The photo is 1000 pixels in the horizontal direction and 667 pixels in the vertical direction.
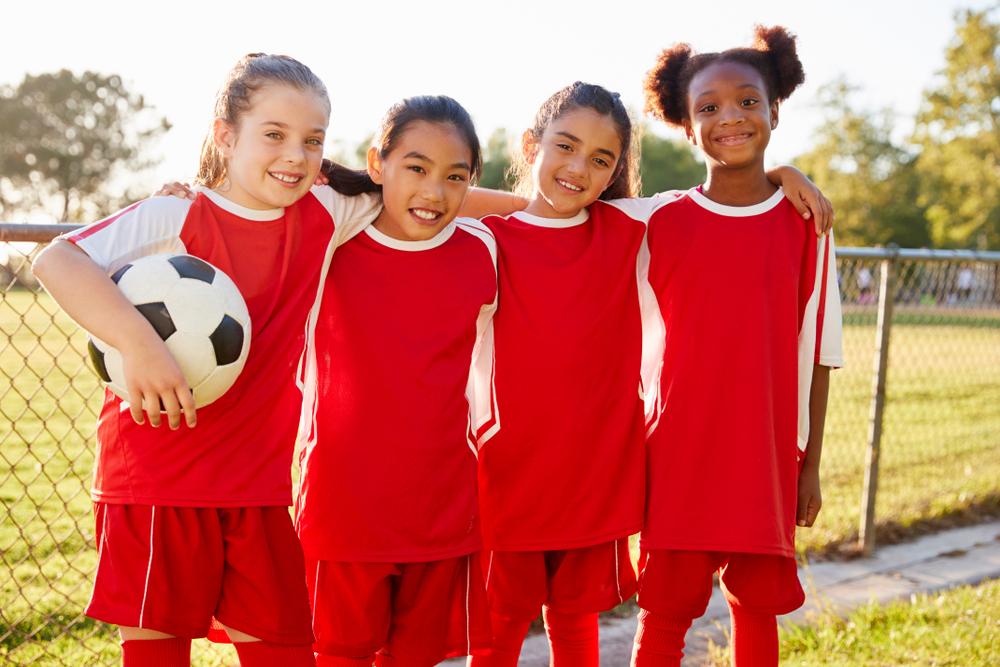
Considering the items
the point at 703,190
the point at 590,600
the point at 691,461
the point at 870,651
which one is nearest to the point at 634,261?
the point at 703,190

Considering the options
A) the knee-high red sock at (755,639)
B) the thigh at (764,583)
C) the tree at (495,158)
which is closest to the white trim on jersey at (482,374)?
the thigh at (764,583)

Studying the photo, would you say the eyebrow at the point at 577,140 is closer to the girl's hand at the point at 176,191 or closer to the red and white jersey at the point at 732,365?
the red and white jersey at the point at 732,365

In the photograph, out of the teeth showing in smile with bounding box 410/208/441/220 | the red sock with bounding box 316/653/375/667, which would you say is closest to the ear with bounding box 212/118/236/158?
the teeth showing in smile with bounding box 410/208/441/220

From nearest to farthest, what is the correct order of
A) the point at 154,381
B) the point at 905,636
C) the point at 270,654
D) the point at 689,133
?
the point at 154,381
the point at 270,654
the point at 689,133
the point at 905,636

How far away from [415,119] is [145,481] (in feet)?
3.63

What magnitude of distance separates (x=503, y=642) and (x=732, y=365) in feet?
3.24

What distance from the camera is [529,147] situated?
2.80 meters

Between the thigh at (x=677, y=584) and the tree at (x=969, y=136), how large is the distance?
37402mm

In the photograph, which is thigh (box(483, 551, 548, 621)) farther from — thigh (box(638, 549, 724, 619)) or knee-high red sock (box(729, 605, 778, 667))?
knee-high red sock (box(729, 605, 778, 667))

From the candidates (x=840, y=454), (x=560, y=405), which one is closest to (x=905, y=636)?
(x=560, y=405)

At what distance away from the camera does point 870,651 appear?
11.6ft

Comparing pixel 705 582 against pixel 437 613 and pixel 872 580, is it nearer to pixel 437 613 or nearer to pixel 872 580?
pixel 437 613

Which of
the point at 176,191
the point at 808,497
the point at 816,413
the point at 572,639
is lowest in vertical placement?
the point at 572,639

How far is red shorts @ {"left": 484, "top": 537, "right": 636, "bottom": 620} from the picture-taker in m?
2.65
